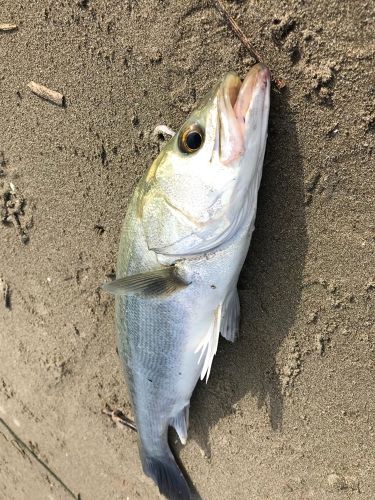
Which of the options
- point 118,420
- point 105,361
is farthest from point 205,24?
point 118,420

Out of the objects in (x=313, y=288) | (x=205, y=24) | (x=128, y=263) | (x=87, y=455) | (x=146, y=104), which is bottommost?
(x=87, y=455)

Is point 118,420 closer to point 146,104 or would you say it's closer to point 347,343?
point 347,343

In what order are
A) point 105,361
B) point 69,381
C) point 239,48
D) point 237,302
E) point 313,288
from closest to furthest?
point 239,48
point 313,288
point 237,302
point 105,361
point 69,381

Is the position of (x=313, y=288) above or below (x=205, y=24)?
below

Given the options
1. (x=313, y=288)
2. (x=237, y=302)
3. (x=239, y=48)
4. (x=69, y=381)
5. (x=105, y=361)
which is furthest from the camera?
(x=69, y=381)

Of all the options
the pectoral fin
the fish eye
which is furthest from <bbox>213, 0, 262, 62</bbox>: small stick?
the pectoral fin

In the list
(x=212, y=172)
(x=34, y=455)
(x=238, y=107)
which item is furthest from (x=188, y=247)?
(x=34, y=455)
